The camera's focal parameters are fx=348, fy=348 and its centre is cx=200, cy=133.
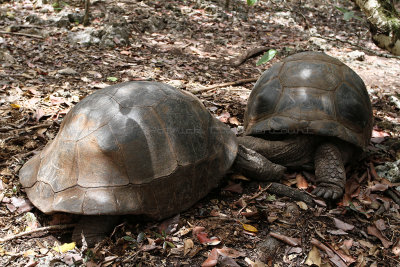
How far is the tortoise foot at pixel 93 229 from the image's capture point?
256 centimetres

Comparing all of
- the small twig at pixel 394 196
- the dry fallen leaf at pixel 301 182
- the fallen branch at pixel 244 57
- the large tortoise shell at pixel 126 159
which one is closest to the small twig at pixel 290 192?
the dry fallen leaf at pixel 301 182

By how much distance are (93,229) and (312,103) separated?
229 centimetres

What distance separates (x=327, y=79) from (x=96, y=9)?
6334 millimetres

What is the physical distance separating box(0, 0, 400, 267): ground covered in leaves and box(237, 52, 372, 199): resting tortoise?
24 cm

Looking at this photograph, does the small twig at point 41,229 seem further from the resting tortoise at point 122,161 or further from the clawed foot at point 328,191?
the clawed foot at point 328,191

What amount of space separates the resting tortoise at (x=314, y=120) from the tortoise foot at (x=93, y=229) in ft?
5.05

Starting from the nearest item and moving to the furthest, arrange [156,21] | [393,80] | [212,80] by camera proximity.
Answer: [212,80] → [393,80] → [156,21]

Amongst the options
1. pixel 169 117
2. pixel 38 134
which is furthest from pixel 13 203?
pixel 169 117

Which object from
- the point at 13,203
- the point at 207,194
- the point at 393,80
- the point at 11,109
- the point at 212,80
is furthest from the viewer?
the point at 393,80

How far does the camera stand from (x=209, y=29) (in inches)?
324

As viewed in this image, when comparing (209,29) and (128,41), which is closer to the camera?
(128,41)

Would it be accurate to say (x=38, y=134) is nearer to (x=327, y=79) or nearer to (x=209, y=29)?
(x=327, y=79)

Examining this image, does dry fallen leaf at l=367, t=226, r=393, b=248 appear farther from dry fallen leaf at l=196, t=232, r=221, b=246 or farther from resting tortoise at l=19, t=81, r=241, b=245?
resting tortoise at l=19, t=81, r=241, b=245

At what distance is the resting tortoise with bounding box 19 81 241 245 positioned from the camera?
2.52 m
